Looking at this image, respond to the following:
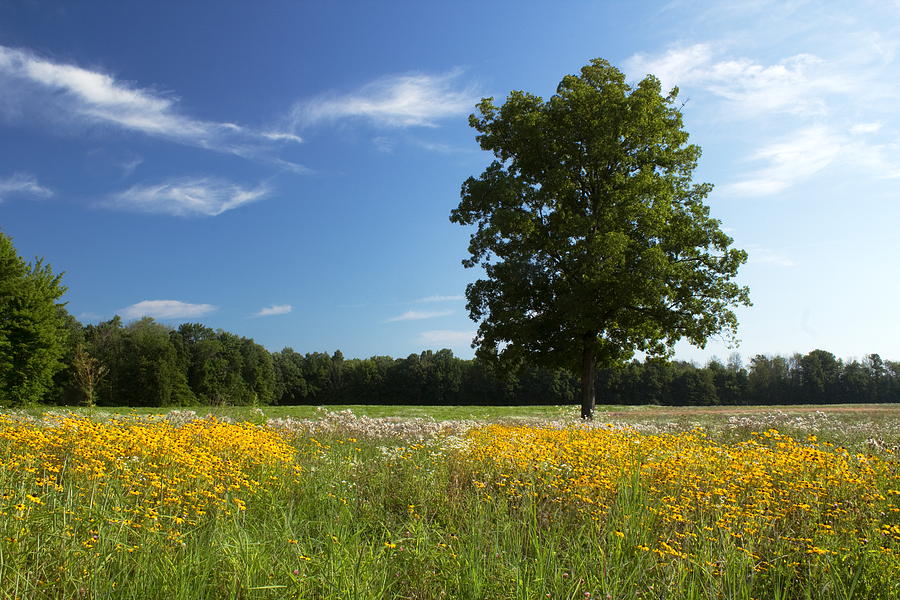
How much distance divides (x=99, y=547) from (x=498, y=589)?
94.7 inches

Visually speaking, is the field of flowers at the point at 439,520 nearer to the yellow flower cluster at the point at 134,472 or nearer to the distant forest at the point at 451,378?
the yellow flower cluster at the point at 134,472

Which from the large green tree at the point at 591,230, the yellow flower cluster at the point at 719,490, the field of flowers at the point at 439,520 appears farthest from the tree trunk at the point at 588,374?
the yellow flower cluster at the point at 719,490

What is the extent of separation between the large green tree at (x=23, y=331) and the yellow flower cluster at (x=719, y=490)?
29.9 m

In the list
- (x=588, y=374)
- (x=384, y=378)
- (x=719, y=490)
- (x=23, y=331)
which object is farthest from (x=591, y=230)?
(x=384, y=378)

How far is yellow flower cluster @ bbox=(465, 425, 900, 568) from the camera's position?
4.18m

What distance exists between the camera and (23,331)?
27.2 meters

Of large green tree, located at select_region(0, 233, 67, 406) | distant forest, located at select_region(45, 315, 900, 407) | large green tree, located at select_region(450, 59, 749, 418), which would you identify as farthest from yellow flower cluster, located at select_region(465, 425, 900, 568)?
distant forest, located at select_region(45, 315, 900, 407)

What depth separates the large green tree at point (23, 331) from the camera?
2645 centimetres

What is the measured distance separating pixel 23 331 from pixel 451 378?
48.2 m

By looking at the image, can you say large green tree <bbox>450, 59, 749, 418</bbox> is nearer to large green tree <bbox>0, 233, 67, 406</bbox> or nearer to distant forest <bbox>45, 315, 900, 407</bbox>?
large green tree <bbox>0, 233, 67, 406</bbox>

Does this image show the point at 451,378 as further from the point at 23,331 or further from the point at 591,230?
the point at 591,230

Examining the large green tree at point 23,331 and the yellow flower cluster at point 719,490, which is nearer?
the yellow flower cluster at point 719,490

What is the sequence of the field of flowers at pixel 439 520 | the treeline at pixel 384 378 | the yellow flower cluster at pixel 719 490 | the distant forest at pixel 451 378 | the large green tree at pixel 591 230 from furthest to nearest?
the distant forest at pixel 451 378
the treeline at pixel 384 378
the large green tree at pixel 591 230
the yellow flower cluster at pixel 719 490
the field of flowers at pixel 439 520

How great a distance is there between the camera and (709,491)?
16.2 ft
